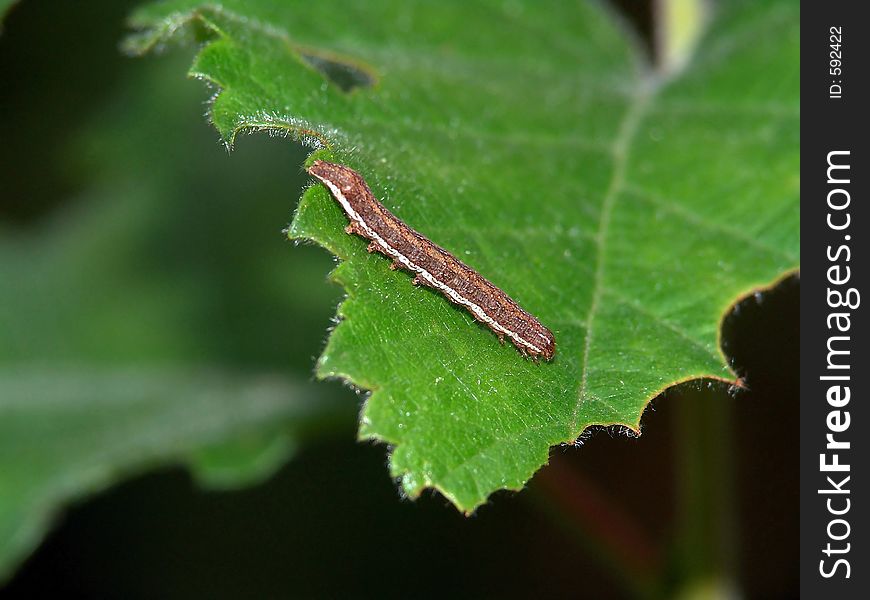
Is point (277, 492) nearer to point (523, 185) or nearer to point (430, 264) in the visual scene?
point (523, 185)

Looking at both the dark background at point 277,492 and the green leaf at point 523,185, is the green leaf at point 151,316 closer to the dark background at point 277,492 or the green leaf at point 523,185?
the dark background at point 277,492

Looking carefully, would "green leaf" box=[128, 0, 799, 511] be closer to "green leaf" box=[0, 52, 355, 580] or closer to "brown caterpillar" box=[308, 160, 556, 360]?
"brown caterpillar" box=[308, 160, 556, 360]

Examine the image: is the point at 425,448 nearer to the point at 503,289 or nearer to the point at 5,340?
the point at 503,289

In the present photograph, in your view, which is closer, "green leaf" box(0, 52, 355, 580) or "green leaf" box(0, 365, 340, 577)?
"green leaf" box(0, 365, 340, 577)

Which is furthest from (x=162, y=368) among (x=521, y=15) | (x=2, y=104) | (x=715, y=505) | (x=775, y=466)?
(x=775, y=466)

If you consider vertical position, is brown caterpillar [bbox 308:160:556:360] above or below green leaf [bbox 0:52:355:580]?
above

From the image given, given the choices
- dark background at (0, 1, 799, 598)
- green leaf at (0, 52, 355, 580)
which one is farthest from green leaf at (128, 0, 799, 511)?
dark background at (0, 1, 799, 598)
